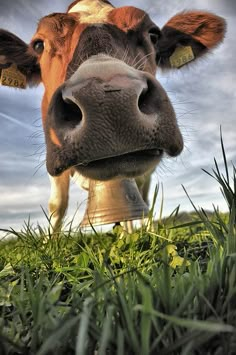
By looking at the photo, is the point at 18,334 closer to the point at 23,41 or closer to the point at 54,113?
the point at 54,113

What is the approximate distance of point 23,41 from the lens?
224 inches

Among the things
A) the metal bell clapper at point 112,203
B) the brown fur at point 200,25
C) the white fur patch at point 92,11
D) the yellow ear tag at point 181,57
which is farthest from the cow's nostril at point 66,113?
the brown fur at point 200,25

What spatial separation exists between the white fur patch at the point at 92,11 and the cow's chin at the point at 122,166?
1474 millimetres

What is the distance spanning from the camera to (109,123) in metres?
2.78

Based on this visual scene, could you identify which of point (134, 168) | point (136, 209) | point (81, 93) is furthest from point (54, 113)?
point (136, 209)

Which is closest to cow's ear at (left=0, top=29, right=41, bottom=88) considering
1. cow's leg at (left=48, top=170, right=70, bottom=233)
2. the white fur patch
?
the white fur patch

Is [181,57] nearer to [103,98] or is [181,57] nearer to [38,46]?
[38,46]

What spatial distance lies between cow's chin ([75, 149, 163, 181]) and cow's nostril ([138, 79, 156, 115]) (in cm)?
32

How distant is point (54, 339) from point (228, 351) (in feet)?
1.13

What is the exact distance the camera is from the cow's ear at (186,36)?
565 cm

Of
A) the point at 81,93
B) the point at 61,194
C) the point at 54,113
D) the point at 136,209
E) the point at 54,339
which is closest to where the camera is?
the point at 54,339

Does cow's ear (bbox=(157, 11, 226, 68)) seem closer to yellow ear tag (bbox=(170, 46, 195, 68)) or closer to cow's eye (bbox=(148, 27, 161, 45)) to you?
yellow ear tag (bbox=(170, 46, 195, 68))

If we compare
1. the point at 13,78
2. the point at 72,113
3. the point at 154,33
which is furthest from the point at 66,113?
the point at 13,78

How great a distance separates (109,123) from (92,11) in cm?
223
